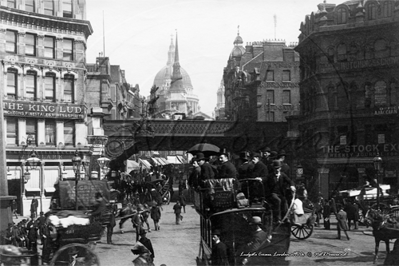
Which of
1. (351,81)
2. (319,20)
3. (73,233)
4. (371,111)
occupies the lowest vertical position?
(73,233)

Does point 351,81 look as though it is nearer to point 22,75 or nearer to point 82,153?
point 82,153

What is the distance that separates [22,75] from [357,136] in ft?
74.3

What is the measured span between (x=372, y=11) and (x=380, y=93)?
6128mm

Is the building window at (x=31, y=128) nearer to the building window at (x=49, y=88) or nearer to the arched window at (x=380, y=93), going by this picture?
the building window at (x=49, y=88)

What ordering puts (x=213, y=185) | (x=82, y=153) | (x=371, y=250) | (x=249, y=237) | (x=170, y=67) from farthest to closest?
(x=82, y=153), (x=170, y=67), (x=371, y=250), (x=213, y=185), (x=249, y=237)

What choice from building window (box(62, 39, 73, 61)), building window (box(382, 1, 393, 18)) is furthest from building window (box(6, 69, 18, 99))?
building window (box(382, 1, 393, 18))

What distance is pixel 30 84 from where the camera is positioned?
3394 cm

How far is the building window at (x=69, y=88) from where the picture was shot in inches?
1388

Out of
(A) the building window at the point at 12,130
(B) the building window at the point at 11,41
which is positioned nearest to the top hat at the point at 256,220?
(A) the building window at the point at 12,130

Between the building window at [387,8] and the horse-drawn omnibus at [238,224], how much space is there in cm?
2460

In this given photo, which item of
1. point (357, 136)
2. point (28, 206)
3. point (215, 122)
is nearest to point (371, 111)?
point (357, 136)

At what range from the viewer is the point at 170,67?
3064 centimetres

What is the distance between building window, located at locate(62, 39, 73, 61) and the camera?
34.6 metres

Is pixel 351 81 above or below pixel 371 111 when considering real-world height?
above
